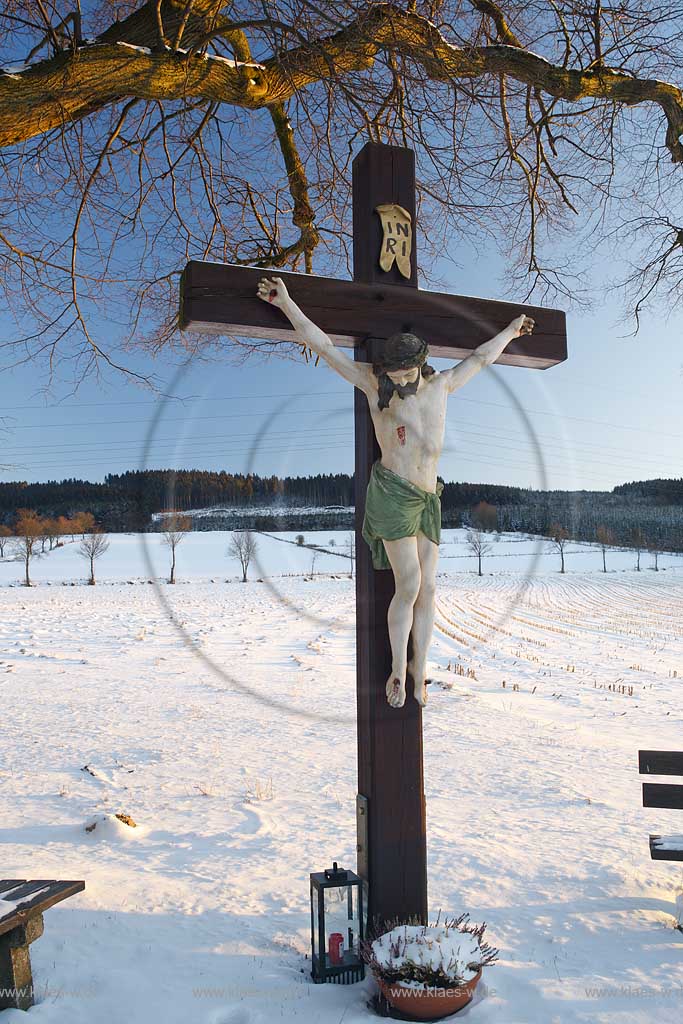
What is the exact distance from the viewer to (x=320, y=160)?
5246 mm

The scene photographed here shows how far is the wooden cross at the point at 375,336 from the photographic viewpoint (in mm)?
3279

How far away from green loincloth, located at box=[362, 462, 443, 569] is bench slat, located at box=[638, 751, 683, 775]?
193 centimetres

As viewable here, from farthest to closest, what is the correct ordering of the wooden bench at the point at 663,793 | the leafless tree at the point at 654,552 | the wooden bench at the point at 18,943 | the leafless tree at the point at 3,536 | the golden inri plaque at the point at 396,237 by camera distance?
the leafless tree at the point at 654,552
the leafless tree at the point at 3,536
the wooden bench at the point at 663,793
the golden inri plaque at the point at 396,237
the wooden bench at the point at 18,943

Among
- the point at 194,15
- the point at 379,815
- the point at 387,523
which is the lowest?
the point at 379,815

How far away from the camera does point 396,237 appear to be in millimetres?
3631

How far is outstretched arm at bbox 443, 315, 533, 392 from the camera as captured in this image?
3.43m

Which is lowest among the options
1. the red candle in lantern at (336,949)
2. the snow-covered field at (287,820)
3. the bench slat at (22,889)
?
the snow-covered field at (287,820)

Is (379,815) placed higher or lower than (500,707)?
higher

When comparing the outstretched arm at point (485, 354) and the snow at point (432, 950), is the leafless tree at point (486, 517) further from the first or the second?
the snow at point (432, 950)

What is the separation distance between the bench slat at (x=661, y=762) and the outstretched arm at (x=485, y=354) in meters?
2.31

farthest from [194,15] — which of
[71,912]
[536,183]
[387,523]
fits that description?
[71,912]

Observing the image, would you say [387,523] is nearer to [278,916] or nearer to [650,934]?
[278,916]

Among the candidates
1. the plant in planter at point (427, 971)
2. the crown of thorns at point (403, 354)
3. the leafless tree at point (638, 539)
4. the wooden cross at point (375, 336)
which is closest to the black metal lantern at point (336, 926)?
the wooden cross at point (375, 336)

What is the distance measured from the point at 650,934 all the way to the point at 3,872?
354 cm
